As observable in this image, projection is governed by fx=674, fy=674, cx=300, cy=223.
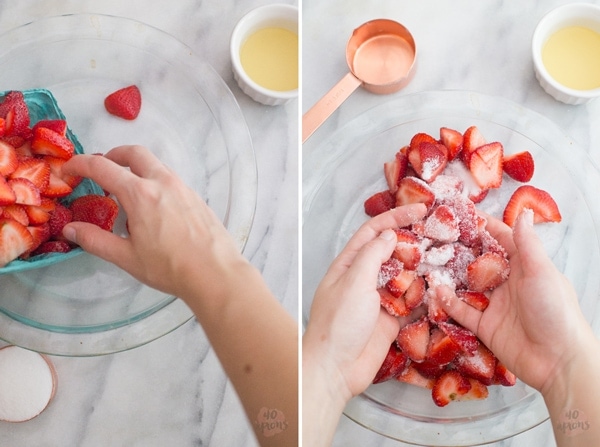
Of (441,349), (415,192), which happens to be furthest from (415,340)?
(415,192)

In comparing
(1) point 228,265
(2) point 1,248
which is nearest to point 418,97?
(1) point 228,265

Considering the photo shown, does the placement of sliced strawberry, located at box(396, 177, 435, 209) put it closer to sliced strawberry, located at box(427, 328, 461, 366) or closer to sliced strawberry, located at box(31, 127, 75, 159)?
sliced strawberry, located at box(427, 328, 461, 366)

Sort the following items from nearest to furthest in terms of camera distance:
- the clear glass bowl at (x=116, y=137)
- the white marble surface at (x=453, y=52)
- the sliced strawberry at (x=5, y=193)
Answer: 1. the sliced strawberry at (x=5, y=193)
2. the clear glass bowl at (x=116, y=137)
3. the white marble surface at (x=453, y=52)

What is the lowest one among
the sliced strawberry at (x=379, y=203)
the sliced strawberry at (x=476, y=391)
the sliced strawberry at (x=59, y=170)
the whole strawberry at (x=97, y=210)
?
the sliced strawberry at (x=476, y=391)

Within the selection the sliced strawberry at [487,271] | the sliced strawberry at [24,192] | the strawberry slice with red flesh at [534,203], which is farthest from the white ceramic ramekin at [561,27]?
the sliced strawberry at [24,192]

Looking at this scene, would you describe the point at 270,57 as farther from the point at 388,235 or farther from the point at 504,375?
the point at 504,375

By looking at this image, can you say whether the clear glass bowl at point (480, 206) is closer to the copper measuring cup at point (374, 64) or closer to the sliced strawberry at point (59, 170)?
the copper measuring cup at point (374, 64)

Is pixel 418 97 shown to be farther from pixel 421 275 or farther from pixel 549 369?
pixel 549 369
